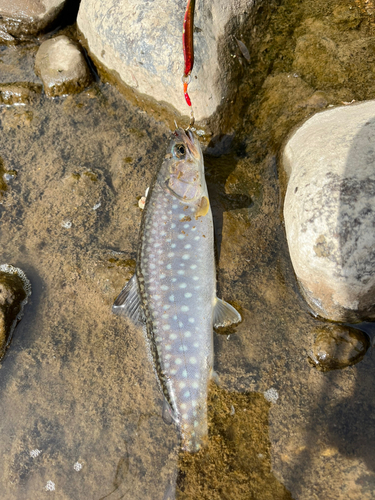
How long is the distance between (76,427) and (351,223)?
9.11 ft

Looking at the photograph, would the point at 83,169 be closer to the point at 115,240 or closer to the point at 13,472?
the point at 115,240

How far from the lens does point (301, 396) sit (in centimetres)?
275

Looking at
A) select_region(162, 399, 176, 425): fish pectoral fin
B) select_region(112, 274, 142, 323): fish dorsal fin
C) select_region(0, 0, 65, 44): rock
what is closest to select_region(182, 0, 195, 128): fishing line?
select_region(112, 274, 142, 323): fish dorsal fin

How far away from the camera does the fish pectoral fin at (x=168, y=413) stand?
8.96ft

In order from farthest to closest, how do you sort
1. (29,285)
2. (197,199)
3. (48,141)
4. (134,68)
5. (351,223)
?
(48,141) → (134,68) → (29,285) → (197,199) → (351,223)

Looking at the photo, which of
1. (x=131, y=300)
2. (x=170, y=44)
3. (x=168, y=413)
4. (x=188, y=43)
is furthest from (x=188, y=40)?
(x=168, y=413)

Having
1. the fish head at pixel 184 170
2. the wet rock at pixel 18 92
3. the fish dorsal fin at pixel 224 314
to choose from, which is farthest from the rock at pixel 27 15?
the fish dorsal fin at pixel 224 314

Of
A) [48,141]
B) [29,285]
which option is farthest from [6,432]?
[48,141]

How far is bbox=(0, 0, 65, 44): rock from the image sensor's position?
4.26 metres

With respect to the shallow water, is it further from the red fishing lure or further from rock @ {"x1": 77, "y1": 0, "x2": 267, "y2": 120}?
the red fishing lure

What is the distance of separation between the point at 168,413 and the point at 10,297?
69.2 inches

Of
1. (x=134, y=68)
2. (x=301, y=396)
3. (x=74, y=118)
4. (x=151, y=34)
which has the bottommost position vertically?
(x=301, y=396)

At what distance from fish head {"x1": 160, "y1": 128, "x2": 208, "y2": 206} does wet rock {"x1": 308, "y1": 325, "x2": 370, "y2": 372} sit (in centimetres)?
164

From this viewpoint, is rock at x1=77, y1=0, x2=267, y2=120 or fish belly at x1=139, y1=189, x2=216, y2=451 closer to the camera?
fish belly at x1=139, y1=189, x2=216, y2=451
